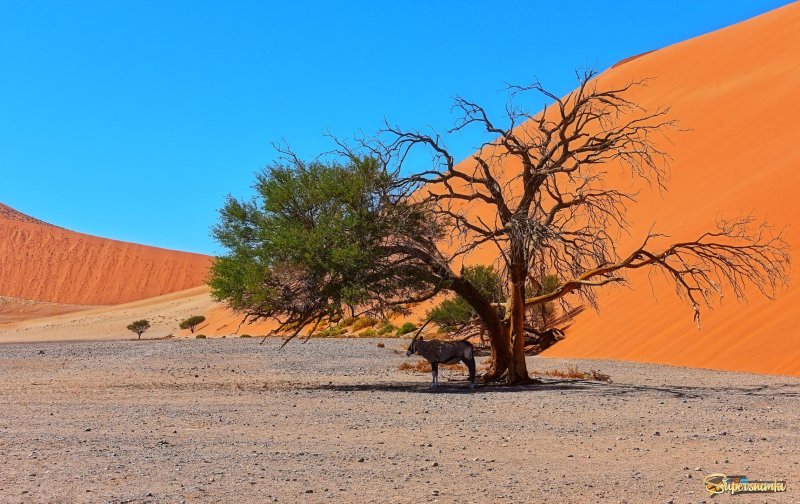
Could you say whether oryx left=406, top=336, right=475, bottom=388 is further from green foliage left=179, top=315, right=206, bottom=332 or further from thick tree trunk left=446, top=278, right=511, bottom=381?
green foliage left=179, top=315, right=206, bottom=332

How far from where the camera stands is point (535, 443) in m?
10.5

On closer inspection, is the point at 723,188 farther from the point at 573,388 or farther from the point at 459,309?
the point at 573,388

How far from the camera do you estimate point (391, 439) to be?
10734 millimetres

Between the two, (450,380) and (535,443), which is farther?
(450,380)

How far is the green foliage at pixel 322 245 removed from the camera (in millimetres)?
17531

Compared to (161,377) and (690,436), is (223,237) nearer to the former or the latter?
(161,377)

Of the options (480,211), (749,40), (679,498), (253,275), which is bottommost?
(679,498)

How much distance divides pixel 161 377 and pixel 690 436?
1326 centimetres

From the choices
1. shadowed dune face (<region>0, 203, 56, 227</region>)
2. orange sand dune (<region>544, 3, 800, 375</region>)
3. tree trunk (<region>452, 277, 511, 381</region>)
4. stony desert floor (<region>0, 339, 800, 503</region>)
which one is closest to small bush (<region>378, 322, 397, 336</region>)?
orange sand dune (<region>544, 3, 800, 375</region>)

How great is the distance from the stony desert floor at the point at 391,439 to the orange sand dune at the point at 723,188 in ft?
10.1

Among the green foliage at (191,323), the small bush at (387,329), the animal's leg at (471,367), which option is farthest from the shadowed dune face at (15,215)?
the animal's leg at (471,367)

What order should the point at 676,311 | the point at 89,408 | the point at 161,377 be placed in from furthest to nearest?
the point at 676,311 → the point at 161,377 → the point at 89,408

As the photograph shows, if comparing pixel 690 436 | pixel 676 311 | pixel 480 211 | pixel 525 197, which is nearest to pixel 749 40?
pixel 480 211

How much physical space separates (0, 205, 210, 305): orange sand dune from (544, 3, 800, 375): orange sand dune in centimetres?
6651
